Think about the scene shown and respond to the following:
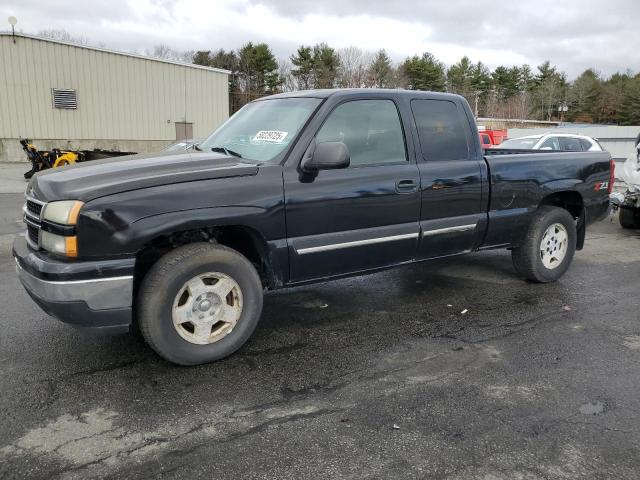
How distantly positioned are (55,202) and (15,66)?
23711 millimetres

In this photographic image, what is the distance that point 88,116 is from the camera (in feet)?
81.1

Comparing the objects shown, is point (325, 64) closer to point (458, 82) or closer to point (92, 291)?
point (458, 82)

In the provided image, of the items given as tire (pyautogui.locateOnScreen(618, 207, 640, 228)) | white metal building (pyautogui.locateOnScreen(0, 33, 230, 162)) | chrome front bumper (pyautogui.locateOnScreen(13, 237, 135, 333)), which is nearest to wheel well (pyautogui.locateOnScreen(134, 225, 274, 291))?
chrome front bumper (pyautogui.locateOnScreen(13, 237, 135, 333))

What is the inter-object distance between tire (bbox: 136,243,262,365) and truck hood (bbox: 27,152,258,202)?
1.61 feet

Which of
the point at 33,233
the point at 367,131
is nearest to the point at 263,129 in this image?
the point at 367,131

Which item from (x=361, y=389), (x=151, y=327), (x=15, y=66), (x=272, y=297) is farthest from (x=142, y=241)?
(x=15, y=66)

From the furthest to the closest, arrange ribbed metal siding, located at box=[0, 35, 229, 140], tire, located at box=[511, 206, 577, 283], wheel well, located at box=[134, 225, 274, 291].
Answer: ribbed metal siding, located at box=[0, 35, 229, 140]
tire, located at box=[511, 206, 577, 283]
wheel well, located at box=[134, 225, 274, 291]

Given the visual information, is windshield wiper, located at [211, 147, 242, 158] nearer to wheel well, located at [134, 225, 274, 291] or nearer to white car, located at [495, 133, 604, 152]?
wheel well, located at [134, 225, 274, 291]

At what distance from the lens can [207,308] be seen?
357 centimetres

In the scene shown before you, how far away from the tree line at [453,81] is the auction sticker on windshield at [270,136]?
49.1m

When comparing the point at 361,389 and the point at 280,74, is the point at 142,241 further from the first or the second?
the point at 280,74

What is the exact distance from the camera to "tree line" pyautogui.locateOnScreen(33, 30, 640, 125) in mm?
60750

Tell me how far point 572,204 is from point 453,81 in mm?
76359

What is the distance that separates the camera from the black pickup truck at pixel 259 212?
3.18 m
